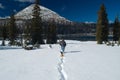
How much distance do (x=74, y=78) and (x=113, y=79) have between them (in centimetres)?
192

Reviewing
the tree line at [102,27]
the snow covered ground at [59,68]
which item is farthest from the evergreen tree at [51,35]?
the snow covered ground at [59,68]

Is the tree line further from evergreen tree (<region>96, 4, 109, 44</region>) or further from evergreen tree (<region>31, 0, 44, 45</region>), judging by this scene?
evergreen tree (<region>31, 0, 44, 45</region>)

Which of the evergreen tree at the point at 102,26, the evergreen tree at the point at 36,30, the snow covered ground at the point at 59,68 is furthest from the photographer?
the evergreen tree at the point at 36,30

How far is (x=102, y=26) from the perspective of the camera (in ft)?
197

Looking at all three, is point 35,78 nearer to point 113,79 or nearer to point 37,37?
point 113,79

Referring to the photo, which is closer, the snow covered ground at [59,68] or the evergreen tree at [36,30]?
the snow covered ground at [59,68]

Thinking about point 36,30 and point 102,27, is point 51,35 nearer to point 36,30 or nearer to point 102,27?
point 36,30

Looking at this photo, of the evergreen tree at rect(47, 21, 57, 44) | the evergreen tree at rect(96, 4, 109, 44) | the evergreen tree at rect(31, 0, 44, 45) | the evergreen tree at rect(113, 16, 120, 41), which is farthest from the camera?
the evergreen tree at rect(113, 16, 120, 41)

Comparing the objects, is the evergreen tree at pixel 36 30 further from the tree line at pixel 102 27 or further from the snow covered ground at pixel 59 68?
the snow covered ground at pixel 59 68

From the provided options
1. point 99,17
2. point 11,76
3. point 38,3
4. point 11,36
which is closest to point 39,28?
point 38,3

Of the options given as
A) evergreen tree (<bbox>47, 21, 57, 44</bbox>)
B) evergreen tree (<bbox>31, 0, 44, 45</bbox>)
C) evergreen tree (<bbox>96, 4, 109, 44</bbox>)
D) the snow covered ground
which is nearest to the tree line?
evergreen tree (<bbox>96, 4, 109, 44</bbox>)

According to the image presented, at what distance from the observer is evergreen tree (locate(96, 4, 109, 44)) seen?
59.9 meters

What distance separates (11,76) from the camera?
11.6 meters

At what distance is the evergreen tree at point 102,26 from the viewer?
5988cm
